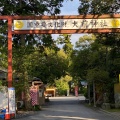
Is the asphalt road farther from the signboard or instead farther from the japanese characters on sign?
the japanese characters on sign

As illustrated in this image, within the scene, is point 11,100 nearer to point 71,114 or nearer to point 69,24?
point 69,24

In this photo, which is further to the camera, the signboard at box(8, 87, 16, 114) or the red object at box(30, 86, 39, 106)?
the red object at box(30, 86, 39, 106)

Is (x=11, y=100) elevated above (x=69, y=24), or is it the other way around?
(x=69, y=24)

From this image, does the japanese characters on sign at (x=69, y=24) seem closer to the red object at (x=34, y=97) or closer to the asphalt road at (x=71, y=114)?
the asphalt road at (x=71, y=114)

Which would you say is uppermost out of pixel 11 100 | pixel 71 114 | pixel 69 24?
pixel 69 24

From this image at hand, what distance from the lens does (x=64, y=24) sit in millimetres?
21078

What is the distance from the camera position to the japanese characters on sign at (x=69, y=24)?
2107 cm

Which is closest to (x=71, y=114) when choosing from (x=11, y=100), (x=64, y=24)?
(x=11, y=100)

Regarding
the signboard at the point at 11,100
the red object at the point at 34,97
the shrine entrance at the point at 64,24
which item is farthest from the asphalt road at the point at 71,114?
the shrine entrance at the point at 64,24

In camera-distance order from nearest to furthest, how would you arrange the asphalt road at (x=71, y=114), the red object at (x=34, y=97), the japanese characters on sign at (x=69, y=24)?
the japanese characters on sign at (x=69, y=24), the asphalt road at (x=71, y=114), the red object at (x=34, y=97)

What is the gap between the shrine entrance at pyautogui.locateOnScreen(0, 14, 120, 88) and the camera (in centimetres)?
2108

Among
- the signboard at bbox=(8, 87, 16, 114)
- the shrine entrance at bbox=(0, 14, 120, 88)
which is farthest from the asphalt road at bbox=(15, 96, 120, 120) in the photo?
the shrine entrance at bbox=(0, 14, 120, 88)

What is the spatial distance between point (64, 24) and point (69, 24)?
0.31 m

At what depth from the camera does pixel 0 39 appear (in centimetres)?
2742
